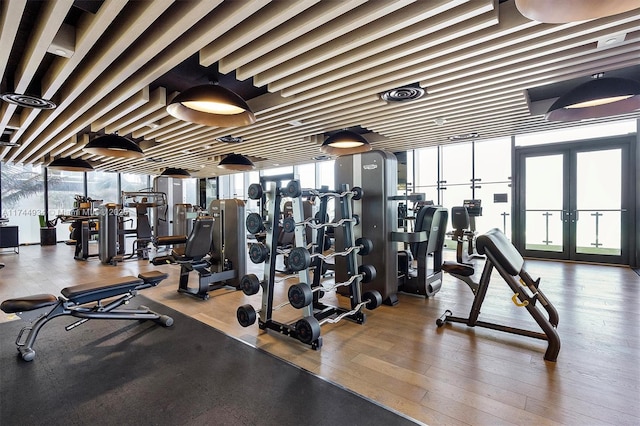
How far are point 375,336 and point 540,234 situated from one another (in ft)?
21.6

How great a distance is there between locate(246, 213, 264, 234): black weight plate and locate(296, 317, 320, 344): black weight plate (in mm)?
1001

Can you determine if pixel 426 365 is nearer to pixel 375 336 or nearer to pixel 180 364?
pixel 375 336

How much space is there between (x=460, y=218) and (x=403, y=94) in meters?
3.48

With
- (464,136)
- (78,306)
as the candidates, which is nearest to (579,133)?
(464,136)

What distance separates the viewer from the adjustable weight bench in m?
2.71

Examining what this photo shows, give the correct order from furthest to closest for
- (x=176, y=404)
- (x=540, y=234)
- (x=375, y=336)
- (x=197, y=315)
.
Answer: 1. (x=540, y=234)
2. (x=197, y=315)
3. (x=375, y=336)
4. (x=176, y=404)

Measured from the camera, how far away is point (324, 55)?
3.30 metres

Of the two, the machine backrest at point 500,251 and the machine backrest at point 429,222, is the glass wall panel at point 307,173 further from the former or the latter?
the machine backrest at point 500,251

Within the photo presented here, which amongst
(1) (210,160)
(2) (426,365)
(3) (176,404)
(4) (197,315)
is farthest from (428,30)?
(1) (210,160)

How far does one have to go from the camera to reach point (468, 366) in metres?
2.54

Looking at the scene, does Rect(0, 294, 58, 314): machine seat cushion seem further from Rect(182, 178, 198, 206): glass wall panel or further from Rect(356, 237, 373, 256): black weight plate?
Rect(182, 178, 198, 206): glass wall panel

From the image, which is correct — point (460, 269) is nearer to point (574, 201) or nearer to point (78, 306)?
point (78, 306)

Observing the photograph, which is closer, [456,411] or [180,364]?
[456,411]

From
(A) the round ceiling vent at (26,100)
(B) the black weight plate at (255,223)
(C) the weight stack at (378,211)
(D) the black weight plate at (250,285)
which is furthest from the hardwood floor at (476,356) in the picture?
(A) the round ceiling vent at (26,100)
